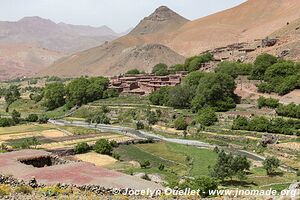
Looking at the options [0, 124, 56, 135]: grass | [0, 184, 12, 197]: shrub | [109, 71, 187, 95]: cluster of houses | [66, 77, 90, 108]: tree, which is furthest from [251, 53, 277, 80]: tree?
[0, 184, 12, 197]: shrub

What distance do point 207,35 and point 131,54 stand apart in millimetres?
29326

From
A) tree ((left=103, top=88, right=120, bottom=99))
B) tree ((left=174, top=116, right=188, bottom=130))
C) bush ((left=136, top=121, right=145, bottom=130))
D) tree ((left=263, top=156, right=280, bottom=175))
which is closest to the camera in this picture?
tree ((left=263, top=156, right=280, bottom=175))

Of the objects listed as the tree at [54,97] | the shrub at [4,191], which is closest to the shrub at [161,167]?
the shrub at [4,191]

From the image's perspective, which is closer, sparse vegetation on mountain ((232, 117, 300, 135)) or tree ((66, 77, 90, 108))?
sparse vegetation on mountain ((232, 117, 300, 135))

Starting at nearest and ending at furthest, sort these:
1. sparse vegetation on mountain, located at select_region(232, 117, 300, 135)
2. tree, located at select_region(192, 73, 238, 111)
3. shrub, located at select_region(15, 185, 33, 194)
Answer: shrub, located at select_region(15, 185, 33, 194) → sparse vegetation on mountain, located at select_region(232, 117, 300, 135) → tree, located at select_region(192, 73, 238, 111)

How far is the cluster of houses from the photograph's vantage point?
A: 66500 millimetres

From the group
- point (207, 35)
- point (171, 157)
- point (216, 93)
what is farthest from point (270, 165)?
point (207, 35)

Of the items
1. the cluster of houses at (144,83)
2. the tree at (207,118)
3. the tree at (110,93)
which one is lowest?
the tree at (207,118)

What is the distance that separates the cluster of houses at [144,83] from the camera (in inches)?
2618

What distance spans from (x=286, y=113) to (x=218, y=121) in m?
7.46

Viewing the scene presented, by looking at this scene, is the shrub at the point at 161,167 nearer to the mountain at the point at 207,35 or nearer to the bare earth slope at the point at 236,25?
the mountain at the point at 207,35

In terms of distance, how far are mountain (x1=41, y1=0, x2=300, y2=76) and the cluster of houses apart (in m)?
29.2

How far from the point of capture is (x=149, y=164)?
3350cm

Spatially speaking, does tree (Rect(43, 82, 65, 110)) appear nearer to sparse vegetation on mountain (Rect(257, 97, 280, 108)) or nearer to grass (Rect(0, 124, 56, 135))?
grass (Rect(0, 124, 56, 135))
